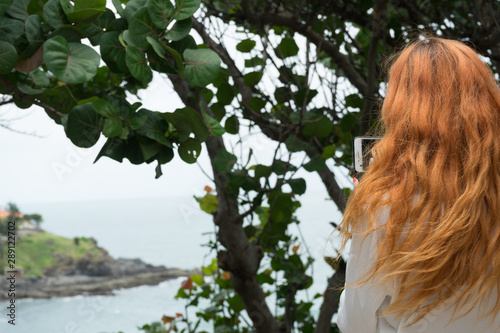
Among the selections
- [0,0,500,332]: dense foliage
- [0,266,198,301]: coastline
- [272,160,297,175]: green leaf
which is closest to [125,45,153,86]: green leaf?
[0,0,500,332]: dense foliage

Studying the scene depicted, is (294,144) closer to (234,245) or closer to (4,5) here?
(234,245)

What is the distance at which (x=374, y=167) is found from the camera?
2.54 feet

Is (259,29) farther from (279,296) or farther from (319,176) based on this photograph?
(279,296)

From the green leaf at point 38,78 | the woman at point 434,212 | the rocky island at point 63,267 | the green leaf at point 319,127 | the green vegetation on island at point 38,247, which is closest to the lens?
the woman at point 434,212

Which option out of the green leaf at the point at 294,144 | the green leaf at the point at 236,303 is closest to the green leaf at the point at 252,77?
the green leaf at the point at 294,144

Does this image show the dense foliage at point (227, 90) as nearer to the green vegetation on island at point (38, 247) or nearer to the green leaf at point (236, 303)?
the green leaf at point (236, 303)

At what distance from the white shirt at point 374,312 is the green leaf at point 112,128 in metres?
0.45

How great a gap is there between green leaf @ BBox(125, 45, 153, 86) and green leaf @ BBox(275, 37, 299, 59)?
24.3 inches

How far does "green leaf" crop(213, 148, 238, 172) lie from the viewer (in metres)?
1.28

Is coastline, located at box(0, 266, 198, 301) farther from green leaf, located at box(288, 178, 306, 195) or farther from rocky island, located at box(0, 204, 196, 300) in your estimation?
green leaf, located at box(288, 178, 306, 195)

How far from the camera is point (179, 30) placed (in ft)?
3.12

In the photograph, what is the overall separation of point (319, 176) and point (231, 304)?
536mm

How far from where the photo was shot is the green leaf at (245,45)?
1.47 metres

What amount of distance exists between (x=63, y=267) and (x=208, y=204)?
0.60m
